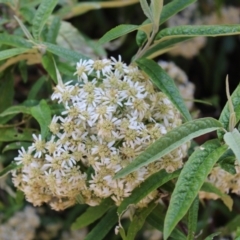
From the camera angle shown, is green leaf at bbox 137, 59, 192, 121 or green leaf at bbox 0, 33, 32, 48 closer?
green leaf at bbox 137, 59, 192, 121

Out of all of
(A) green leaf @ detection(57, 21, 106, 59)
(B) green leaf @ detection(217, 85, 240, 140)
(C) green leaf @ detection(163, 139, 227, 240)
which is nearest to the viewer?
(C) green leaf @ detection(163, 139, 227, 240)

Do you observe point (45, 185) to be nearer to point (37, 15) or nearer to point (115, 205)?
point (115, 205)

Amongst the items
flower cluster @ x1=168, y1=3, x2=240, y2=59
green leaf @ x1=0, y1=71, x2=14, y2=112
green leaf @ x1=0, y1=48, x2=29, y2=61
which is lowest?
flower cluster @ x1=168, y1=3, x2=240, y2=59

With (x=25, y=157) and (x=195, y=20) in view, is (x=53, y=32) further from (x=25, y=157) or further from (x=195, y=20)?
(x=195, y=20)

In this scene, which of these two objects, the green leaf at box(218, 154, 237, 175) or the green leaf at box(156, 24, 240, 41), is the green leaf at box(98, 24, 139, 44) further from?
the green leaf at box(218, 154, 237, 175)

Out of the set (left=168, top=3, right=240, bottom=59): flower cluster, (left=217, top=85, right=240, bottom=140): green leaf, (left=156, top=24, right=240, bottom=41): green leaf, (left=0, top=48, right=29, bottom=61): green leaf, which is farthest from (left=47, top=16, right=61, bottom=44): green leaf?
(left=168, top=3, right=240, bottom=59): flower cluster

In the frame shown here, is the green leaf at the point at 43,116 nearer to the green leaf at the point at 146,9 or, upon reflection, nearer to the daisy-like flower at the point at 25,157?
the daisy-like flower at the point at 25,157
